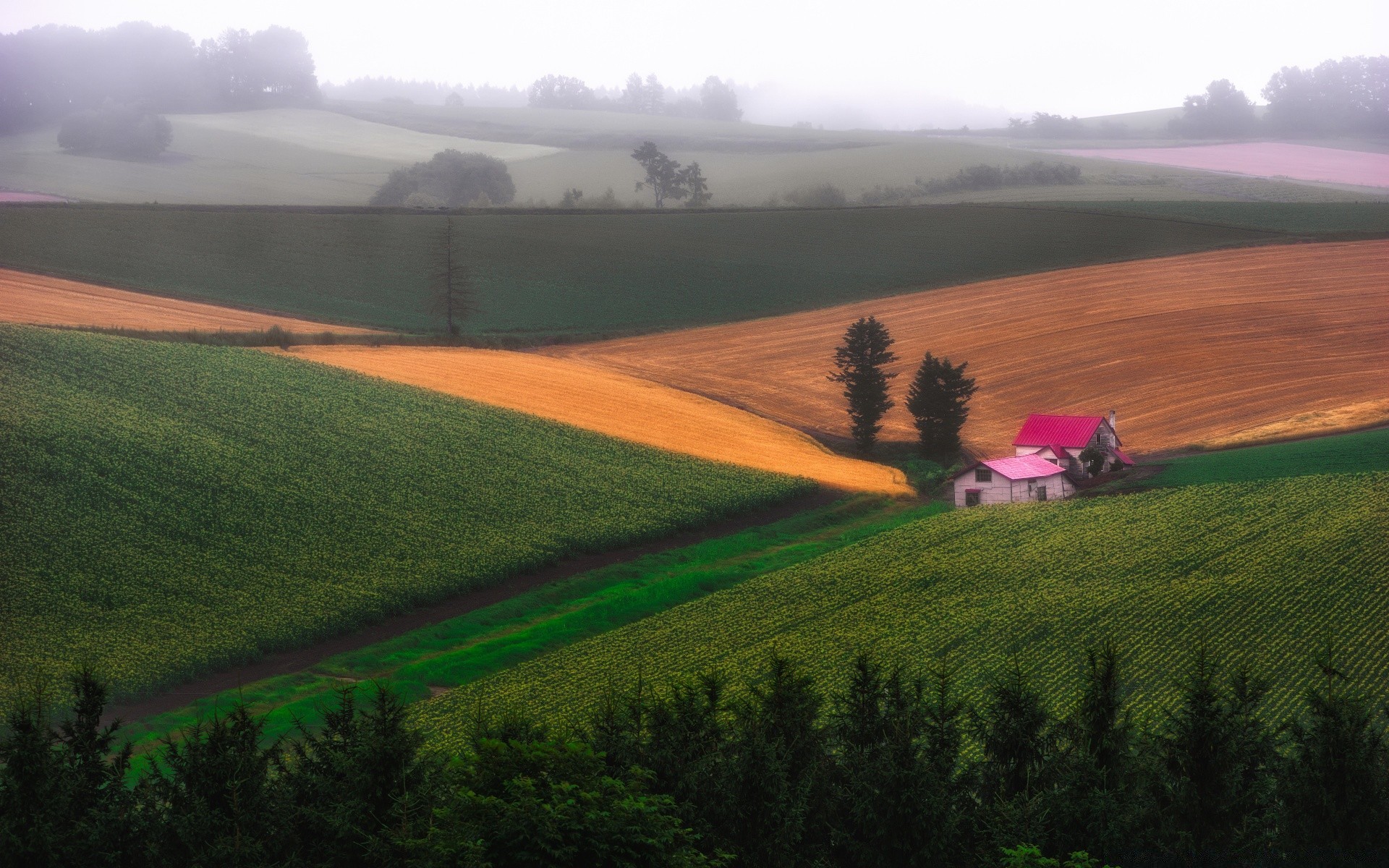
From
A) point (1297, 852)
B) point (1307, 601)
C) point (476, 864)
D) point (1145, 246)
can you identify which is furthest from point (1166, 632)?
point (1145, 246)

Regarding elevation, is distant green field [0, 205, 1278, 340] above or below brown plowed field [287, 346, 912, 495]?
above

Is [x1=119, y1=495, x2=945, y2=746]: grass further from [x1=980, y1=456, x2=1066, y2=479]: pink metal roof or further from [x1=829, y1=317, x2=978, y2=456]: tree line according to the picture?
[x1=829, y1=317, x2=978, y2=456]: tree line

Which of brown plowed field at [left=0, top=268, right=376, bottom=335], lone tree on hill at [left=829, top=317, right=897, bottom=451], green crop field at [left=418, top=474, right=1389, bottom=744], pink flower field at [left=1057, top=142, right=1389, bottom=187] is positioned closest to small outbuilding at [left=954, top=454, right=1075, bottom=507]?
green crop field at [left=418, top=474, right=1389, bottom=744]

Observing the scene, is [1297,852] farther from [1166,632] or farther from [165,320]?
[165,320]

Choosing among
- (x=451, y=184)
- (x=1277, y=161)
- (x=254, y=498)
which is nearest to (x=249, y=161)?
(x=451, y=184)

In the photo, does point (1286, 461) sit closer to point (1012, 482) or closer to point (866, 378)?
point (1012, 482)

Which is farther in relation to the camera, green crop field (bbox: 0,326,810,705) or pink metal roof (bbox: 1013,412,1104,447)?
pink metal roof (bbox: 1013,412,1104,447)

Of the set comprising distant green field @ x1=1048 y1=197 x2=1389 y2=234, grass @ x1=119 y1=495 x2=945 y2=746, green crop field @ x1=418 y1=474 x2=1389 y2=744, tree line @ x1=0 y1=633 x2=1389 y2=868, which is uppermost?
distant green field @ x1=1048 y1=197 x2=1389 y2=234

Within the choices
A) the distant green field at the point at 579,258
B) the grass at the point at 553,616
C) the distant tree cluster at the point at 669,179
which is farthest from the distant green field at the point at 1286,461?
the distant tree cluster at the point at 669,179

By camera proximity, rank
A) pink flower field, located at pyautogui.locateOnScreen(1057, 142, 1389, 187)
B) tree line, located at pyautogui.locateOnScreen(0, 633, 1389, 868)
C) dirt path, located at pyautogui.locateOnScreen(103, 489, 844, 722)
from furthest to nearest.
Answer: pink flower field, located at pyautogui.locateOnScreen(1057, 142, 1389, 187) → dirt path, located at pyautogui.locateOnScreen(103, 489, 844, 722) → tree line, located at pyautogui.locateOnScreen(0, 633, 1389, 868)
